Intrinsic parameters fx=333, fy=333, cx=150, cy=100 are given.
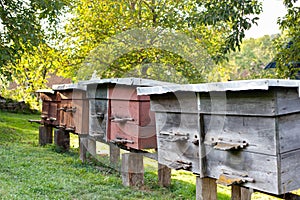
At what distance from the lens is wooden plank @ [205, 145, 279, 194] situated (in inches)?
99.7

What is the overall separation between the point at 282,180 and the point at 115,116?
277cm

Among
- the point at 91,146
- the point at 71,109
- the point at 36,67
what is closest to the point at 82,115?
the point at 71,109

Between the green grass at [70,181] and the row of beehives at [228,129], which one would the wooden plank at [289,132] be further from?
the green grass at [70,181]

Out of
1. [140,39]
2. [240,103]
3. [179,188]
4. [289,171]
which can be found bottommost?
[179,188]

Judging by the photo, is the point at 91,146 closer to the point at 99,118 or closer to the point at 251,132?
the point at 99,118

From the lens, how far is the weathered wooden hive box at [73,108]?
6.18m

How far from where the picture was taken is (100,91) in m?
5.28

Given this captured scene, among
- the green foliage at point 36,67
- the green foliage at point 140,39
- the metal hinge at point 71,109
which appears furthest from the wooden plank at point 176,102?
the green foliage at point 36,67

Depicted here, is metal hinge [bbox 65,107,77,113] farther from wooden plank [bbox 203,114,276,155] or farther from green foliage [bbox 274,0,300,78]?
green foliage [bbox 274,0,300,78]

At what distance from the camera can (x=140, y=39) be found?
38.2 ft

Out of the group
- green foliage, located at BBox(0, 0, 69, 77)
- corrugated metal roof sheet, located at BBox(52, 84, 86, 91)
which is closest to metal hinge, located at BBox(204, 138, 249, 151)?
corrugated metal roof sheet, located at BBox(52, 84, 86, 91)

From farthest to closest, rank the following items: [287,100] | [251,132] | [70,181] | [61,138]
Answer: [61,138], [70,181], [251,132], [287,100]

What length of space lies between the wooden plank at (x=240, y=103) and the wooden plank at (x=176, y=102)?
0.14 meters

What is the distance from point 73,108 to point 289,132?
4749 mm
